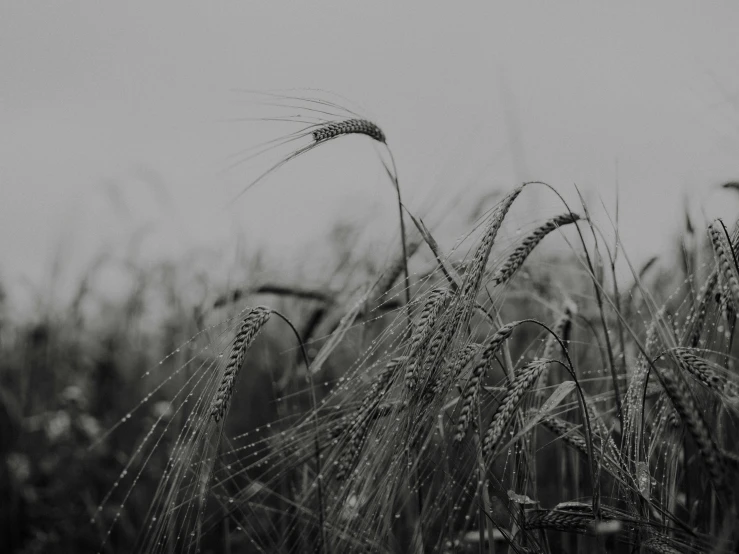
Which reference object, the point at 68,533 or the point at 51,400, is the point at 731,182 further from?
the point at 51,400

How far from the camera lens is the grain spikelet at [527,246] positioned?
1.27m

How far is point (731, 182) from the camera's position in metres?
1.80

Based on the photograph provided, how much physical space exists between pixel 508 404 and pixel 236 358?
1.63 feet

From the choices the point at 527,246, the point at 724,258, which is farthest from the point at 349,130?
the point at 724,258

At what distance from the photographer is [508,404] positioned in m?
1.14

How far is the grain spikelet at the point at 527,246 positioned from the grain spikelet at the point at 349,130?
17.2 inches

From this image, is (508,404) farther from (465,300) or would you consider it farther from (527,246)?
(527,246)

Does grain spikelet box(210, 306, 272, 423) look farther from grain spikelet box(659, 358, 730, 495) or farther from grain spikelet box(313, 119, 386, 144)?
grain spikelet box(659, 358, 730, 495)

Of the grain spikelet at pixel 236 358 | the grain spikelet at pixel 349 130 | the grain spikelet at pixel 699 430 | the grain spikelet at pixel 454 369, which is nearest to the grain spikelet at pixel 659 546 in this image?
the grain spikelet at pixel 699 430

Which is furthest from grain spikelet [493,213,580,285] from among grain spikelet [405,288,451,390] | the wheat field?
grain spikelet [405,288,451,390]

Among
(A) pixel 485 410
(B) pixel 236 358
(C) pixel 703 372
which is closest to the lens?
(C) pixel 703 372

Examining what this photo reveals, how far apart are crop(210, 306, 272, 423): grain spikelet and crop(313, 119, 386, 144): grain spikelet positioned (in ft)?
1.25

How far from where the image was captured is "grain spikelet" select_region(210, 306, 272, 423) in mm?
1215

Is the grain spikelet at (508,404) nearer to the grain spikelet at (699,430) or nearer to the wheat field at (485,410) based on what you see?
the wheat field at (485,410)
